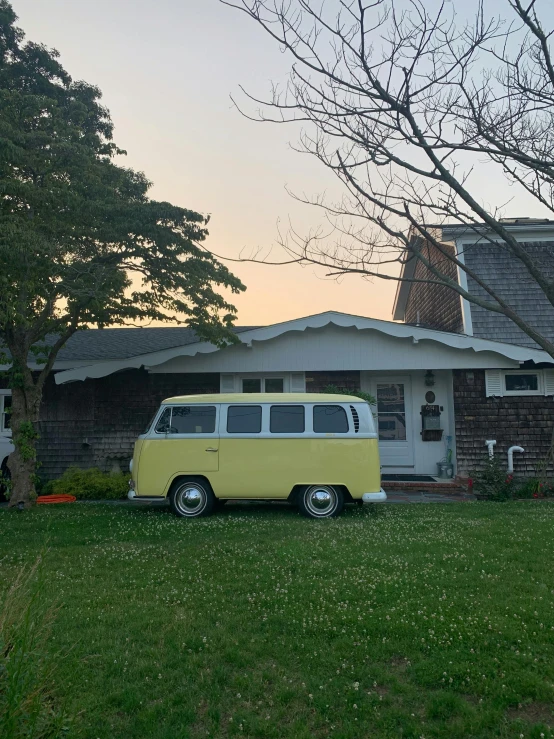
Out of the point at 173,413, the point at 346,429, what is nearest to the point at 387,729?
the point at 346,429

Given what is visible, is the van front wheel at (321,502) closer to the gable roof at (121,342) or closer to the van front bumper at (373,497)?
the van front bumper at (373,497)

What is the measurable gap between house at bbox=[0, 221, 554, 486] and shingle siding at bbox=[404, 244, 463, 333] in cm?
49

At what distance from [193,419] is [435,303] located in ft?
32.4

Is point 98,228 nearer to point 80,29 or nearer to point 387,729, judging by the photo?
point 80,29

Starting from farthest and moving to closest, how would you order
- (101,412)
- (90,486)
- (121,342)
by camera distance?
(121,342)
(101,412)
(90,486)

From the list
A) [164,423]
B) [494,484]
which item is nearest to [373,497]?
[494,484]

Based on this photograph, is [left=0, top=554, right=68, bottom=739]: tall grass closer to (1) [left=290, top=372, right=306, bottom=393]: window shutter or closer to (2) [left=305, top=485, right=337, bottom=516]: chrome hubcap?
(2) [left=305, top=485, right=337, bottom=516]: chrome hubcap

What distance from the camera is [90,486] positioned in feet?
39.4

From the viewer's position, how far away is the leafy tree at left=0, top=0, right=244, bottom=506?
30.5ft

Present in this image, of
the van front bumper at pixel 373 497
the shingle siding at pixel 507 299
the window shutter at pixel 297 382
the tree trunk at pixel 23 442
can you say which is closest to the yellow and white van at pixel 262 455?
the van front bumper at pixel 373 497

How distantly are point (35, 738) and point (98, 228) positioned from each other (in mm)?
8614

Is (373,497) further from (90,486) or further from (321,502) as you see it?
(90,486)

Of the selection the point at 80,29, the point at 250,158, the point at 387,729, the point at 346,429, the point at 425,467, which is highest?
the point at 80,29

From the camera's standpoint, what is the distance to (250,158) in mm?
6863
